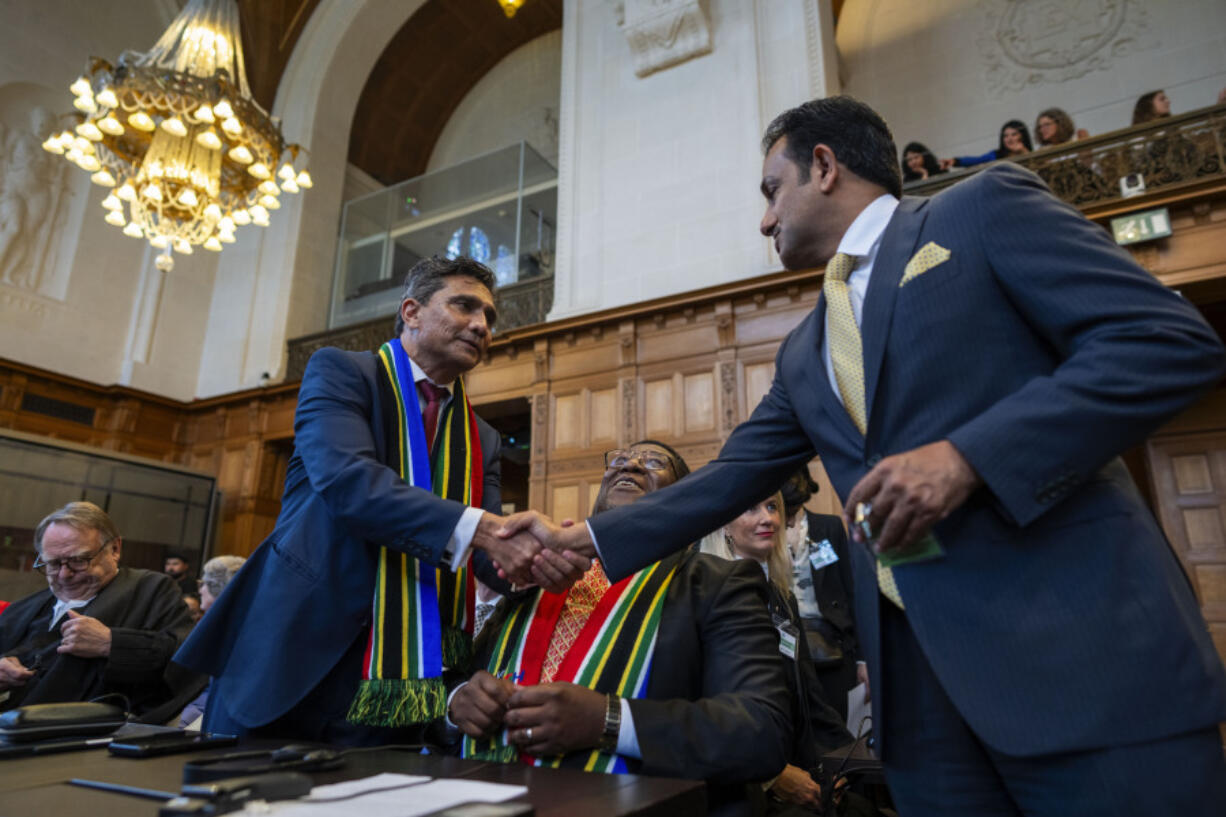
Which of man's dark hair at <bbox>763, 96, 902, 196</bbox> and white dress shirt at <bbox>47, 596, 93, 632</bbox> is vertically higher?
man's dark hair at <bbox>763, 96, 902, 196</bbox>

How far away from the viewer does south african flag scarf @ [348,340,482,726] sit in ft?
5.49

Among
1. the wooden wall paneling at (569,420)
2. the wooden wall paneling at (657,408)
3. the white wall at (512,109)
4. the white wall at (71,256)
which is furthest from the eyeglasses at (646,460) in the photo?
the white wall at (71,256)

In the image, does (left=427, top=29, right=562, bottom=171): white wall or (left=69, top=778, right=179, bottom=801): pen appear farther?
(left=427, top=29, right=562, bottom=171): white wall

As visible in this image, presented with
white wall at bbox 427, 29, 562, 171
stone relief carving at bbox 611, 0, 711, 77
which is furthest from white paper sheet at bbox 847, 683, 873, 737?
white wall at bbox 427, 29, 562, 171

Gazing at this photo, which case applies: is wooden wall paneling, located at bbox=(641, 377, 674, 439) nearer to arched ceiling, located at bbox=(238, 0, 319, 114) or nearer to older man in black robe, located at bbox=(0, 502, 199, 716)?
older man in black robe, located at bbox=(0, 502, 199, 716)

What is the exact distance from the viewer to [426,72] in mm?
12062

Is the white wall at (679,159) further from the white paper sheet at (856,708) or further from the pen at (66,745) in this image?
the pen at (66,745)

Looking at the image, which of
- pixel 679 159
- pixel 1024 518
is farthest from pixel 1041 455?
pixel 679 159

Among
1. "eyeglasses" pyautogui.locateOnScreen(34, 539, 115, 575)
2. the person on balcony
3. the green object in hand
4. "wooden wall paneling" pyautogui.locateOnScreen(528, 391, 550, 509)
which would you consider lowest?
the green object in hand

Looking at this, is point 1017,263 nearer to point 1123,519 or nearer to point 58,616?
point 1123,519

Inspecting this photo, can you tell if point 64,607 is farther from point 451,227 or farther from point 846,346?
point 451,227

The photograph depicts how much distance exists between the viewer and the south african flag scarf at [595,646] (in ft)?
5.06

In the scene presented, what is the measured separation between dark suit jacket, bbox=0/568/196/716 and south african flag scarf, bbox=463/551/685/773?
179cm

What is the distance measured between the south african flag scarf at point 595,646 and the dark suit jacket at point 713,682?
3 centimetres
